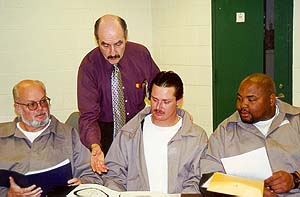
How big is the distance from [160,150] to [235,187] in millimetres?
662

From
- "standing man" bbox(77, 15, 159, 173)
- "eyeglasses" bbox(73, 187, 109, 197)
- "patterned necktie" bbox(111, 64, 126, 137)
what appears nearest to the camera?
"eyeglasses" bbox(73, 187, 109, 197)

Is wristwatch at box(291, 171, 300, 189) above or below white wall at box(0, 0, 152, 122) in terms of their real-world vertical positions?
below

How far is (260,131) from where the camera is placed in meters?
2.44

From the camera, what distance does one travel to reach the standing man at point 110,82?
254 cm

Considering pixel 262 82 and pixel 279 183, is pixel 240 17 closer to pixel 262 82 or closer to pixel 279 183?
pixel 262 82

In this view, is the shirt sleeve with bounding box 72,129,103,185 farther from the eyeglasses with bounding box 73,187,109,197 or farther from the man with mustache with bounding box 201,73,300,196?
the man with mustache with bounding box 201,73,300,196

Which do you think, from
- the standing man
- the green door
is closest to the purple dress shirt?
the standing man

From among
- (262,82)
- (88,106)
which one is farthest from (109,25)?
(262,82)

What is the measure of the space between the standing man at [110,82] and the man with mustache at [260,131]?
639mm

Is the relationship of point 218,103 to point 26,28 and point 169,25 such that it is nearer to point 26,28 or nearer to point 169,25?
point 169,25

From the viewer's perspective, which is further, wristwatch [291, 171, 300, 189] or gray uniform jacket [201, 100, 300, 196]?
gray uniform jacket [201, 100, 300, 196]

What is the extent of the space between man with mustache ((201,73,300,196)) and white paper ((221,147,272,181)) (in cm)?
15

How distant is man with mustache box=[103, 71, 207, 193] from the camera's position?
236cm

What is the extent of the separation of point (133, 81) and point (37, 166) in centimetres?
82
